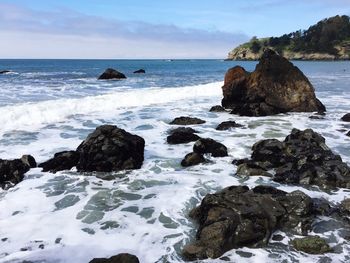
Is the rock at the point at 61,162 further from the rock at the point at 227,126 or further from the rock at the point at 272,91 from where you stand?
the rock at the point at 272,91

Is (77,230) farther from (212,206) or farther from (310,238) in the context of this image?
(310,238)

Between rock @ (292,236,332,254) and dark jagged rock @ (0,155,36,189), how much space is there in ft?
22.8

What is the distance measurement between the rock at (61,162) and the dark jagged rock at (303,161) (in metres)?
5.01

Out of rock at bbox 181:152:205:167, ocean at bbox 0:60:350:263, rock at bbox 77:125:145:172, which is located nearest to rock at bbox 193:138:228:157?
ocean at bbox 0:60:350:263

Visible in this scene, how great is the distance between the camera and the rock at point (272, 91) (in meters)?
22.0

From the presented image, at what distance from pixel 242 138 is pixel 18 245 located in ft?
32.0

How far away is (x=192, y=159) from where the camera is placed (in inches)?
481

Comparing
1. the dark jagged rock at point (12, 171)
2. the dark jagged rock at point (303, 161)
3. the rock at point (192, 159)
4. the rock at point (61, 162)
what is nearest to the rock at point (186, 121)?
the dark jagged rock at point (303, 161)

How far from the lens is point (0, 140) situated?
1518 cm

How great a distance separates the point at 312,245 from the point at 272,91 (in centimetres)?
1640

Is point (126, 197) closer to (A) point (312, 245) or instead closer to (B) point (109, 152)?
(B) point (109, 152)

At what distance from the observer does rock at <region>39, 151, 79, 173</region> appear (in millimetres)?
11828

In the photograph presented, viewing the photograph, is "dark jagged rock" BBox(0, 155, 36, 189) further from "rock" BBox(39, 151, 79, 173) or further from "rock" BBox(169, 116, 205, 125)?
"rock" BBox(169, 116, 205, 125)

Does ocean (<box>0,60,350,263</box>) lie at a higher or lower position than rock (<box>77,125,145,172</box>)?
lower
